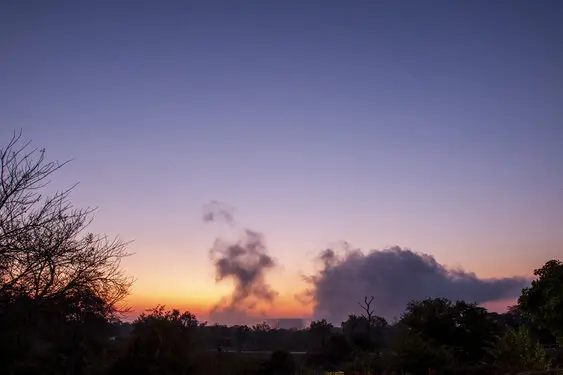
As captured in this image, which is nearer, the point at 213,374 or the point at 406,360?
the point at 406,360

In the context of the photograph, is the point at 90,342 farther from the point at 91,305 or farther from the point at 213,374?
the point at 91,305

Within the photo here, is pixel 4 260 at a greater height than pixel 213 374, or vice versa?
pixel 4 260

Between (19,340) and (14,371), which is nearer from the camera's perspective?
(19,340)

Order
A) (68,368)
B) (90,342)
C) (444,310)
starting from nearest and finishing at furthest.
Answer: (68,368), (90,342), (444,310)

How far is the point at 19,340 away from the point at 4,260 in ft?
24.8

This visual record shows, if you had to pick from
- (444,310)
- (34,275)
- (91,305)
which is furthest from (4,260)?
(444,310)

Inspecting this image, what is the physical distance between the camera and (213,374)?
3091 centimetres

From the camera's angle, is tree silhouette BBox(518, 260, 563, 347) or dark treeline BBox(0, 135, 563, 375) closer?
dark treeline BBox(0, 135, 563, 375)

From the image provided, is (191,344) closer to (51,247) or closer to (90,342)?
(90,342)

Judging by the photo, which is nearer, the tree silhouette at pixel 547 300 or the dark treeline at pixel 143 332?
the dark treeline at pixel 143 332

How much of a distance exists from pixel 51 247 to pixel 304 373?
20.5 metres

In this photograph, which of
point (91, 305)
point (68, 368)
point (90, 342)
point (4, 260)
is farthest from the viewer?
point (90, 342)

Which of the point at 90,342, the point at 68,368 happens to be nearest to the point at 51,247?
the point at 68,368

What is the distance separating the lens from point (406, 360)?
28.9 metres
